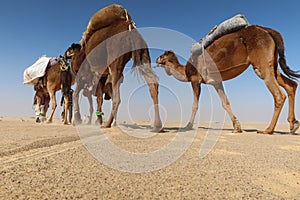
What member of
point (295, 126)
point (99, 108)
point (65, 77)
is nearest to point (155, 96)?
point (99, 108)

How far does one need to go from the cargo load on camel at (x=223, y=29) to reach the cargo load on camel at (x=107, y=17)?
2320 millimetres

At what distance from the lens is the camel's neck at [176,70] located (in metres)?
6.55

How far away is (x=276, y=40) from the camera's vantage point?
16.2ft

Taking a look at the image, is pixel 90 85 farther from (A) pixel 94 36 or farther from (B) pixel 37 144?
(B) pixel 37 144

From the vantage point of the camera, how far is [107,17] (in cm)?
485

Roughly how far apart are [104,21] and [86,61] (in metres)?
1.43

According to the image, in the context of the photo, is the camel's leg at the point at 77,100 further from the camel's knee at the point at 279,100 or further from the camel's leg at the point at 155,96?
the camel's knee at the point at 279,100

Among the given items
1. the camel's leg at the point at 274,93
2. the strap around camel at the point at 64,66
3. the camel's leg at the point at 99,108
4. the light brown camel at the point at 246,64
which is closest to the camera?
the camel's leg at the point at 274,93

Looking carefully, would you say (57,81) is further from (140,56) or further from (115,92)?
(140,56)

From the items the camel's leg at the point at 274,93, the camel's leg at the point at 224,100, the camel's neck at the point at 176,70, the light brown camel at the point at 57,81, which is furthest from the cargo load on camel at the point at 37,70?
the camel's leg at the point at 274,93

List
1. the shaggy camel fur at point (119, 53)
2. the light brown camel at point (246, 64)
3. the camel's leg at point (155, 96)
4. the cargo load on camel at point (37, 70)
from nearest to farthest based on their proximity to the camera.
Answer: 1. the camel's leg at point (155, 96)
2. the shaggy camel fur at point (119, 53)
3. the light brown camel at point (246, 64)
4. the cargo load on camel at point (37, 70)

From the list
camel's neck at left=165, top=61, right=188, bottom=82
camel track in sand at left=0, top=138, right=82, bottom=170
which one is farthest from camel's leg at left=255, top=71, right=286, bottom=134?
camel track in sand at left=0, top=138, right=82, bottom=170

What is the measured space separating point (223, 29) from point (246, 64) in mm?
1118

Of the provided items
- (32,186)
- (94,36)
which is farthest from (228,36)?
(32,186)
